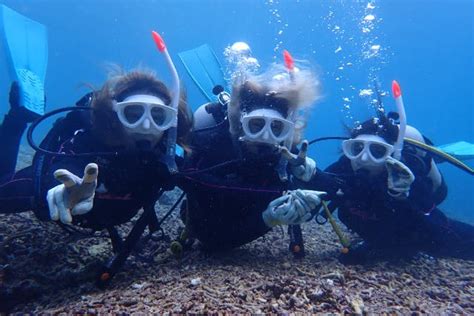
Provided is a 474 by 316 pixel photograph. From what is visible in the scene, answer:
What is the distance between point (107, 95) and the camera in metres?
4.27

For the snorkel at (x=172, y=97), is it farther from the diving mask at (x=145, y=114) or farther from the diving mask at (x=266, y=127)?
the diving mask at (x=266, y=127)

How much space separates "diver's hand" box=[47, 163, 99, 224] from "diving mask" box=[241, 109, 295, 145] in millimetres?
2151

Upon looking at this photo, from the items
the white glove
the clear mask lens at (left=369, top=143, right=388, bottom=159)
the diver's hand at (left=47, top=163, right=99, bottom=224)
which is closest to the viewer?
the diver's hand at (left=47, top=163, right=99, bottom=224)

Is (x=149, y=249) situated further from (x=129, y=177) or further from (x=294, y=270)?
(x=294, y=270)

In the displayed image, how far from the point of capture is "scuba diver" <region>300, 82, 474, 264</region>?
489 centimetres

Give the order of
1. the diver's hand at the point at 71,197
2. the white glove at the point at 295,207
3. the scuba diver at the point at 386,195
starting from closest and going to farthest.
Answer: the diver's hand at the point at 71,197 < the white glove at the point at 295,207 < the scuba diver at the point at 386,195

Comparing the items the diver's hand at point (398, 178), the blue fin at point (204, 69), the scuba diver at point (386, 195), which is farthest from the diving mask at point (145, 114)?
the blue fin at point (204, 69)

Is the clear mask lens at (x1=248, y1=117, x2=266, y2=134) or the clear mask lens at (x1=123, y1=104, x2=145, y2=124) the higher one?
the clear mask lens at (x1=248, y1=117, x2=266, y2=134)

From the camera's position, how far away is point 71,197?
2.86m

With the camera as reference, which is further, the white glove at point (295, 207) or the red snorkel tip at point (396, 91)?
the red snorkel tip at point (396, 91)

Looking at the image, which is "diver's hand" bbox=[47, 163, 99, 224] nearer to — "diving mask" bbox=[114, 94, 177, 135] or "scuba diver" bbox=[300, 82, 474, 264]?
"diving mask" bbox=[114, 94, 177, 135]

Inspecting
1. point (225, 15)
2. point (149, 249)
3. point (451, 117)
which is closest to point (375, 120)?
point (149, 249)

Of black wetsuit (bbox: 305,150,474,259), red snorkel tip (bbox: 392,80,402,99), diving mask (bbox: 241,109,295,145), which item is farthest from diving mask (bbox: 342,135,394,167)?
diving mask (bbox: 241,109,295,145)

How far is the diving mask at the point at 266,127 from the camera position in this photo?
4391 millimetres
